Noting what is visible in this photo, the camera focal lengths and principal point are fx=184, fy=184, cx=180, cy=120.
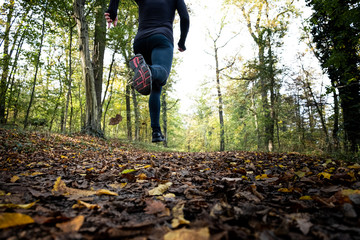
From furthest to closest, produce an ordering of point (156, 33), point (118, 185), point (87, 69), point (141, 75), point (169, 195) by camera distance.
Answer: point (87, 69) < point (156, 33) < point (141, 75) < point (118, 185) < point (169, 195)

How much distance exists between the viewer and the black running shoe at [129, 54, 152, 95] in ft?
7.12

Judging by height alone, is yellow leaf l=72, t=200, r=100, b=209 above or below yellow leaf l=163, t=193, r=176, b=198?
above

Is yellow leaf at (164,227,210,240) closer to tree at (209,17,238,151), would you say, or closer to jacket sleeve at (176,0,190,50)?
jacket sleeve at (176,0,190,50)

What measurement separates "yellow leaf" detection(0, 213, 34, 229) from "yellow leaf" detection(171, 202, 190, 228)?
544 mm

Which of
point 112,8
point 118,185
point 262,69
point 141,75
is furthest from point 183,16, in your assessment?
point 262,69

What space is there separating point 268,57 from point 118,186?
8015mm

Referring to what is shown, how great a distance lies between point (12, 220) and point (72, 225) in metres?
0.21

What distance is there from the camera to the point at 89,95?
7.49 meters

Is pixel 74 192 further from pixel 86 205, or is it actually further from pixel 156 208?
pixel 156 208

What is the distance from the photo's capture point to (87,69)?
24.2 feet

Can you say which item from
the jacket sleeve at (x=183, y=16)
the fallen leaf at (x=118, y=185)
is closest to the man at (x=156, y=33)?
the jacket sleeve at (x=183, y=16)

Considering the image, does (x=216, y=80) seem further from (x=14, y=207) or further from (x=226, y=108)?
(x=14, y=207)

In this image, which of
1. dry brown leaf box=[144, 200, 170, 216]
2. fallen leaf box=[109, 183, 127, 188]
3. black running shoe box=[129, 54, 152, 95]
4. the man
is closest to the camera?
dry brown leaf box=[144, 200, 170, 216]

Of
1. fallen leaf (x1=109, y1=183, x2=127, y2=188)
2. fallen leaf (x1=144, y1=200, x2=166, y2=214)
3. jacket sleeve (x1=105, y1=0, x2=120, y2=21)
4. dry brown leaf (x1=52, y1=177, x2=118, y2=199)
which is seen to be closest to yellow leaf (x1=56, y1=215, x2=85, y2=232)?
fallen leaf (x1=144, y1=200, x2=166, y2=214)
